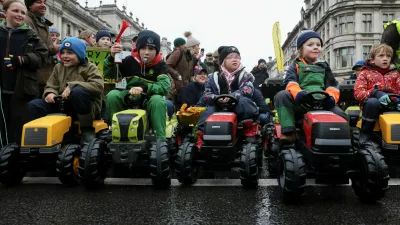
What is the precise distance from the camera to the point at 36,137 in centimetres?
342

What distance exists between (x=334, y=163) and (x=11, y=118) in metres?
3.68

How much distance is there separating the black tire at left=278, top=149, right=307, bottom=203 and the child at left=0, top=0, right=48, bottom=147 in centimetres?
316

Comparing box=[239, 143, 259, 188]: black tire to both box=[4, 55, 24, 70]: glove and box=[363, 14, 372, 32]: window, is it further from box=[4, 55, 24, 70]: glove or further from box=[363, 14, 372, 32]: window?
box=[363, 14, 372, 32]: window

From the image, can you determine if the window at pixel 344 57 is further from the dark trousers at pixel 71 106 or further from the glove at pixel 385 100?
the dark trousers at pixel 71 106

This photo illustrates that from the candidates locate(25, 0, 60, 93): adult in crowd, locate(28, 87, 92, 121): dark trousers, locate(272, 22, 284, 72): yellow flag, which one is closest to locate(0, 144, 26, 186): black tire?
locate(28, 87, 92, 121): dark trousers

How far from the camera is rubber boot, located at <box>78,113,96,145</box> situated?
156 inches

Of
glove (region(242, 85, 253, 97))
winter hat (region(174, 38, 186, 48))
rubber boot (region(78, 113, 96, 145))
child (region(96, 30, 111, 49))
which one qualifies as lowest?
rubber boot (region(78, 113, 96, 145))

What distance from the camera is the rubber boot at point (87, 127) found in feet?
13.0

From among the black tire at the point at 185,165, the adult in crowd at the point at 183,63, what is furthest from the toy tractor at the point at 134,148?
the adult in crowd at the point at 183,63

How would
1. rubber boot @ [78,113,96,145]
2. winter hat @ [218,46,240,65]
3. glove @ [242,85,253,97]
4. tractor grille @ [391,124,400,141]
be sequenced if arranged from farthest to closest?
winter hat @ [218,46,240,65] → glove @ [242,85,253,97] → rubber boot @ [78,113,96,145] → tractor grille @ [391,124,400,141]

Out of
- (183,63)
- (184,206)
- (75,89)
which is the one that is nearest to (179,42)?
(183,63)

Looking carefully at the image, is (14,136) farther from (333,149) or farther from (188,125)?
(333,149)

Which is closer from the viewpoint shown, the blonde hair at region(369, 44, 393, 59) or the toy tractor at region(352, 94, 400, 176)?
the toy tractor at region(352, 94, 400, 176)

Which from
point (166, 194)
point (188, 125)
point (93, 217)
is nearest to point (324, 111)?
point (166, 194)
